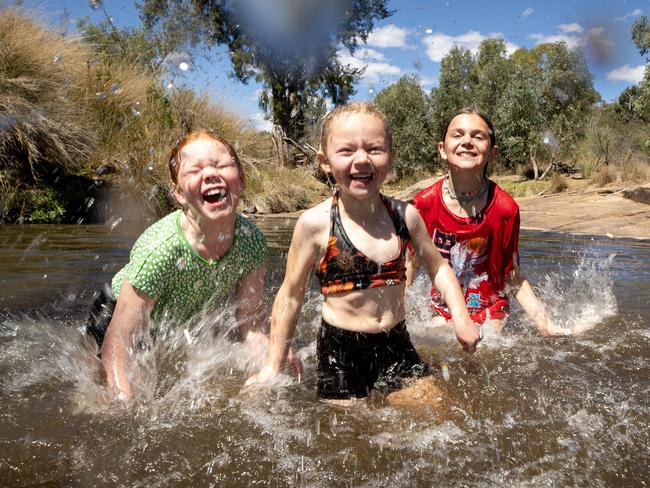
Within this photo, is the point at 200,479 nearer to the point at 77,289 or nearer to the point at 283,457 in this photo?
the point at 283,457

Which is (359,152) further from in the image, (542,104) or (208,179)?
(542,104)

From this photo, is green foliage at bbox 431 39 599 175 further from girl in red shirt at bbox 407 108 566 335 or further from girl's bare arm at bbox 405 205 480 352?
girl's bare arm at bbox 405 205 480 352

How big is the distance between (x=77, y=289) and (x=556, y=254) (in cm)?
544

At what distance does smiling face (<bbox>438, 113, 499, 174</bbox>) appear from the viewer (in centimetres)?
365

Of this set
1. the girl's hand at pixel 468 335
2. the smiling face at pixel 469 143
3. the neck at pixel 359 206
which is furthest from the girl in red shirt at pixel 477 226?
the girl's hand at pixel 468 335

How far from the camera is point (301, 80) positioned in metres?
25.3

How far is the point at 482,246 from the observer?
375 cm

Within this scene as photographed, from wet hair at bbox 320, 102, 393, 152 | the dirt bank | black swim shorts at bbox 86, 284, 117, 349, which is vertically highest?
wet hair at bbox 320, 102, 393, 152

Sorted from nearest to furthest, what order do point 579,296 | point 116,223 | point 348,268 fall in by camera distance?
1. point 348,268
2. point 579,296
3. point 116,223

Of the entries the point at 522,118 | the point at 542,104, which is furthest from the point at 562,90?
the point at 522,118

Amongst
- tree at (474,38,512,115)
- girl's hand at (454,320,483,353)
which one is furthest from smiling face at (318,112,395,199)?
tree at (474,38,512,115)

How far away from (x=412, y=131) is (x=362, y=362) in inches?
1313

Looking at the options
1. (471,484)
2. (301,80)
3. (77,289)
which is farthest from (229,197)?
(301,80)

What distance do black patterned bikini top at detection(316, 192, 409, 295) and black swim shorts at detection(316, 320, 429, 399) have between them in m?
0.21
